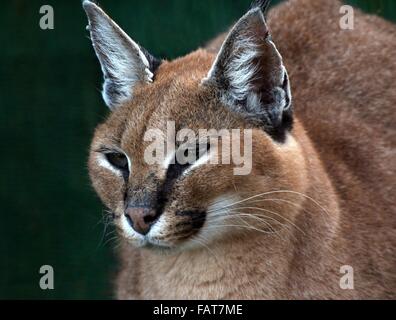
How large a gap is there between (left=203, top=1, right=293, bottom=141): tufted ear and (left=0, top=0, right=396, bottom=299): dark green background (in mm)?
1848

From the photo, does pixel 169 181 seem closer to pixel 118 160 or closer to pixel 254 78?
pixel 118 160

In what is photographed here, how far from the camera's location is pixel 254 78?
12.3ft

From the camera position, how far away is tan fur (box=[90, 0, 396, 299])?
372cm

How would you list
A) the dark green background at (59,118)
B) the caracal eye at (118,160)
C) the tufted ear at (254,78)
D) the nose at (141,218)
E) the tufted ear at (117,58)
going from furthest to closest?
the dark green background at (59,118), the tufted ear at (117,58), the caracal eye at (118,160), the tufted ear at (254,78), the nose at (141,218)

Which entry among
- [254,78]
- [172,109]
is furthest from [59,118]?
[254,78]

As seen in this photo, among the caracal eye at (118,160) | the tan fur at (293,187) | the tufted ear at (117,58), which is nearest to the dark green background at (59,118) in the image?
the tan fur at (293,187)

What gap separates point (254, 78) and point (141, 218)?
2.39 feet

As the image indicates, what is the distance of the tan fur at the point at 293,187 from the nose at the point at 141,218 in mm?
67

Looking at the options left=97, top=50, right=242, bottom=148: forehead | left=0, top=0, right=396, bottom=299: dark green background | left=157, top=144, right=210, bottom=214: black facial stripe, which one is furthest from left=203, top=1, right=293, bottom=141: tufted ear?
left=0, top=0, right=396, bottom=299: dark green background

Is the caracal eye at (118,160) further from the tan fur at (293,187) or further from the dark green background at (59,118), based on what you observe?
the dark green background at (59,118)

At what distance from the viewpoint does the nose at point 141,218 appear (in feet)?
11.4

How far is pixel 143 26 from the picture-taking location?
568 cm
